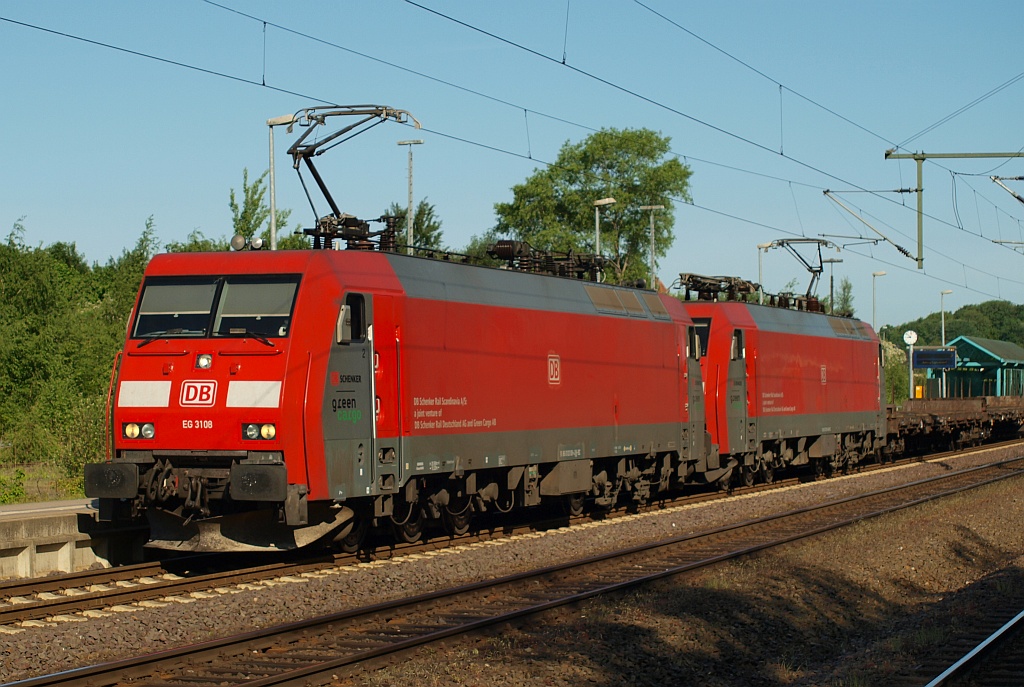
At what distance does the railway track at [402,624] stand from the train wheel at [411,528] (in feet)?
8.66

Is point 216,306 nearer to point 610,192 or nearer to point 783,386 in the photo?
point 783,386

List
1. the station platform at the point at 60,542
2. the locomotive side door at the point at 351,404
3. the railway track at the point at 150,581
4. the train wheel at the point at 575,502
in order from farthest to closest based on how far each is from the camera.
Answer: the train wheel at the point at 575,502 < the station platform at the point at 60,542 < the locomotive side door at the point at 351,404 < the railway track at the point at 150,581

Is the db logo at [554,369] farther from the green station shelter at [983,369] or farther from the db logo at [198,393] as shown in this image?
the green station shelter at [983,369]

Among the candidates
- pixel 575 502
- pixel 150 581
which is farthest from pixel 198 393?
pixel 575 502

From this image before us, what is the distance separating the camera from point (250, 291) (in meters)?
14.0

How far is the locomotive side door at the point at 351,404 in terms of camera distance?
13516mm

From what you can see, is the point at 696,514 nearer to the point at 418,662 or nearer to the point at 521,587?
the point at 521,587

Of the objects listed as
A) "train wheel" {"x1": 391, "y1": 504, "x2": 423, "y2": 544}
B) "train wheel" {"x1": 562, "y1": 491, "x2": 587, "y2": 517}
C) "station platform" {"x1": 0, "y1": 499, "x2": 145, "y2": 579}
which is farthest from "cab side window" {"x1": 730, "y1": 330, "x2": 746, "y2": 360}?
"station platform" {"x1": 0, "y1": 499, "x2": 145, "y2": 579}

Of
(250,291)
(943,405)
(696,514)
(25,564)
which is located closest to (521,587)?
(250,291)

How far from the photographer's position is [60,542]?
574 inches

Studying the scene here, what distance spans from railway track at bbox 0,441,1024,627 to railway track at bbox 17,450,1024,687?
8.06 ft

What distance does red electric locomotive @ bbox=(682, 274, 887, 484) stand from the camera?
2530 centimetres

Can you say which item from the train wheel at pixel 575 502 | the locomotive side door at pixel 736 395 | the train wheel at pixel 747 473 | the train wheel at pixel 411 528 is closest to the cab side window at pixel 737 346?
the locomotive side door at pixel 736 395

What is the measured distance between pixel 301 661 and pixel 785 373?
20.0 meters
